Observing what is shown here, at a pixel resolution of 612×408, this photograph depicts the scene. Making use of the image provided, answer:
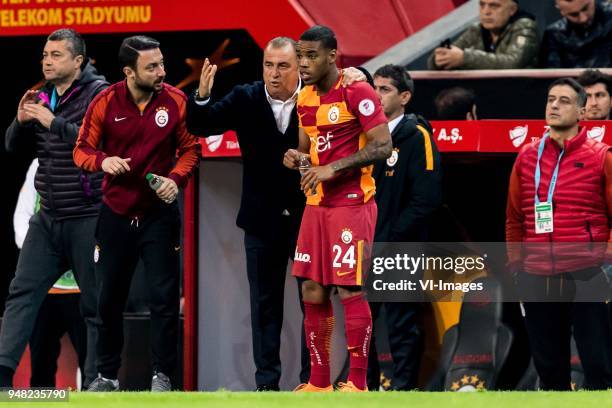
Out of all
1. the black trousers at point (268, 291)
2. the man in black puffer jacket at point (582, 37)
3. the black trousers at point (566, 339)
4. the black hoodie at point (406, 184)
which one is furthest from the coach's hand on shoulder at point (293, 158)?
the man in black puffer jacket at point (582, 37)

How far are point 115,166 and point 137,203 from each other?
11.3 inches

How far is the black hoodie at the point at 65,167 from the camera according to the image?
30.2 ft

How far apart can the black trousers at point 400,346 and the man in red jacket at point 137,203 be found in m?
1.27

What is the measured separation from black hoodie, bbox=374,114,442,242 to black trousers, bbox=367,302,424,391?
43cm

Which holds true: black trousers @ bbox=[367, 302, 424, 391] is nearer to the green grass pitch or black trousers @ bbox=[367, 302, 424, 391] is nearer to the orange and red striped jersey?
the orange and red striped jersey

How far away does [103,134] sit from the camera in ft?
29.1

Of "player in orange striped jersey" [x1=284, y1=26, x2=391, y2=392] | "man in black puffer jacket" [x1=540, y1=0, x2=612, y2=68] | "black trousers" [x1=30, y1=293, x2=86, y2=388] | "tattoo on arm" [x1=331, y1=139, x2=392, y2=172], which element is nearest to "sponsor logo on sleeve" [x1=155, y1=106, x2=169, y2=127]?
"player in orange striped jersey" [x1=284, y1=26, x2=391, y2=392]

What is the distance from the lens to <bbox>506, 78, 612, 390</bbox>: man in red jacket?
8.52 m

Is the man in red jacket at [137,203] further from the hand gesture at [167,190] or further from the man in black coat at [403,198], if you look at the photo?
the man in black coat at [403,198]

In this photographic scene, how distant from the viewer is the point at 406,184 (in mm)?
9359

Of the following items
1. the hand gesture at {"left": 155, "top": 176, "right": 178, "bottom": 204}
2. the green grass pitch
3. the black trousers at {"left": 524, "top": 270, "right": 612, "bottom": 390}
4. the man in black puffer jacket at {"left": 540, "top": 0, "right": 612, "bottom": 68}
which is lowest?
the green grass pitch

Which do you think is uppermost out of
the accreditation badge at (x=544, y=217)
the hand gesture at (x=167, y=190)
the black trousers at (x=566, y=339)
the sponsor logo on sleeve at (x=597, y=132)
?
the sponsor logo on sleeve at (x=597, y=132)

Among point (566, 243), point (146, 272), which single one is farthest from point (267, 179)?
point (566, 243)

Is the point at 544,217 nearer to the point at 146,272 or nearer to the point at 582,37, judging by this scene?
the point at 146,272
